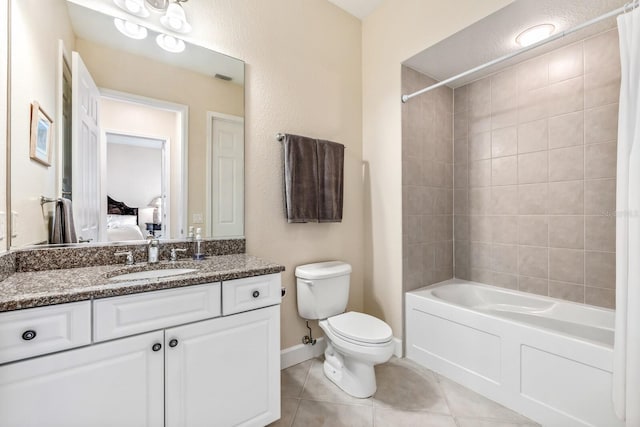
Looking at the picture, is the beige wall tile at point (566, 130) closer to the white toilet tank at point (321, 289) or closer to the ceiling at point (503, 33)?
the ceiling at point (503, 33)

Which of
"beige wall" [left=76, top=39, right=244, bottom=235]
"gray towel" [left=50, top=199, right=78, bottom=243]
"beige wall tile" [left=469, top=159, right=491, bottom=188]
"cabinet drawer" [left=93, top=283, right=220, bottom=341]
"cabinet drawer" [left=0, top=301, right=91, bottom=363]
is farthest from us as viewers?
"beige wall tile" [left=469, top=159, right=491, bottom=188]

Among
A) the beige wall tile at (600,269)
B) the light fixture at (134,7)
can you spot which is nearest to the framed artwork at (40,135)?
the light fixture at (134,7)

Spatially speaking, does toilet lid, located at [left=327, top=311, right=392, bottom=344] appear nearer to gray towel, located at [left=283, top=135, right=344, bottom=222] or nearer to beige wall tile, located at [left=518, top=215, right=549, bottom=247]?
gray towel, located at [left=283, top=135, right=344, bottom=222]

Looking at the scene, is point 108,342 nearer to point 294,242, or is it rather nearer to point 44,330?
point 44,330

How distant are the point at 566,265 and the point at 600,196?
51cm

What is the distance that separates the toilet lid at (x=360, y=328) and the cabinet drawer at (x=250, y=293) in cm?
56

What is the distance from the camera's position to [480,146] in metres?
2.52

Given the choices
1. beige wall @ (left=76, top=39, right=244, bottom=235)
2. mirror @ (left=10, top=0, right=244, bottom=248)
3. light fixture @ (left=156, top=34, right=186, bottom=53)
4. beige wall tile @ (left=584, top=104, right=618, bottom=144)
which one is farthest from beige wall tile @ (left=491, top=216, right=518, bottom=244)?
light fixture @ (left=156, top=34, right=186, bottom=53)

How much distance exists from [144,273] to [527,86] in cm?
290

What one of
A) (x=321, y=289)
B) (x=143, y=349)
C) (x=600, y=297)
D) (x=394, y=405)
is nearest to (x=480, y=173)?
(x=600, y=297)

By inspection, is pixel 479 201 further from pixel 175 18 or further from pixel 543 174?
pixel 175 18

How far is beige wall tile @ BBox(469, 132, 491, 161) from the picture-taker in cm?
247

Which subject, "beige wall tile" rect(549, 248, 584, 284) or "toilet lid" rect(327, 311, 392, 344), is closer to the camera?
"toilet lid" rect(327, 311, 392, 344)

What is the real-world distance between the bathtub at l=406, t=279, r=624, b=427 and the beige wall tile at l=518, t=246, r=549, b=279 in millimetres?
176
